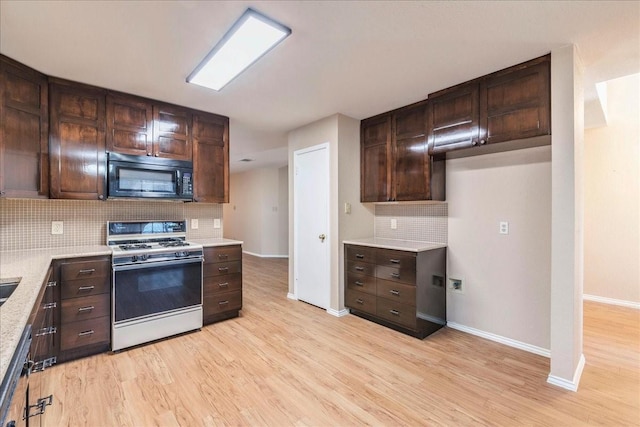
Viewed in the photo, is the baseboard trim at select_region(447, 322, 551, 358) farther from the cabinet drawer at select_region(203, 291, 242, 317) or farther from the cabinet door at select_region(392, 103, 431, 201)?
the cabinet drawer at select_region(203, 291, 242, 317)

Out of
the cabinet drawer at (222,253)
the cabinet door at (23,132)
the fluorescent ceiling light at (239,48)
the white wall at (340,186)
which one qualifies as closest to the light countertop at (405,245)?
the white wall at (340,186)

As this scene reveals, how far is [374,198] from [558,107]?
6.43 ft

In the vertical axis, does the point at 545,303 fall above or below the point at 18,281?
below

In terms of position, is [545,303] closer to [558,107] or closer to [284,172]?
[558,107]

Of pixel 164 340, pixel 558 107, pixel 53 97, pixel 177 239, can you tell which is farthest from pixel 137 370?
pixel 558 107

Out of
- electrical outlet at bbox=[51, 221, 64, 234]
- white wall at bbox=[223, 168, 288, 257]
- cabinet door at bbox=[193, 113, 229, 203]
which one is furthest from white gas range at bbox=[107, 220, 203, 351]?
white wall at bbox=[223, 168, 288, 257]

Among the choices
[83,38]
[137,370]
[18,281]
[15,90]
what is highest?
[83,38]

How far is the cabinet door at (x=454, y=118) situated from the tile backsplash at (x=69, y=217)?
2.90m

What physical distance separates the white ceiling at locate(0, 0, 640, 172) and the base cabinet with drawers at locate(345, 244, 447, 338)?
1.71 m

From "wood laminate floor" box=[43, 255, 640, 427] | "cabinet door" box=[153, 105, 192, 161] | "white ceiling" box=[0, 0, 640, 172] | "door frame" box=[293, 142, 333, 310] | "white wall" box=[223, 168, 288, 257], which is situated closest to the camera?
"white ceiling" box=[0, 0, 640, 172]

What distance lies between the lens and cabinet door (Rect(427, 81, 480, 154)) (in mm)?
2650

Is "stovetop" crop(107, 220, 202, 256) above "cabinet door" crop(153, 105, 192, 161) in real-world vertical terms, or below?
below

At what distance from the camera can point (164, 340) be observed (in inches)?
113

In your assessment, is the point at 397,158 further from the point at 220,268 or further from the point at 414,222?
the point at 220,268
